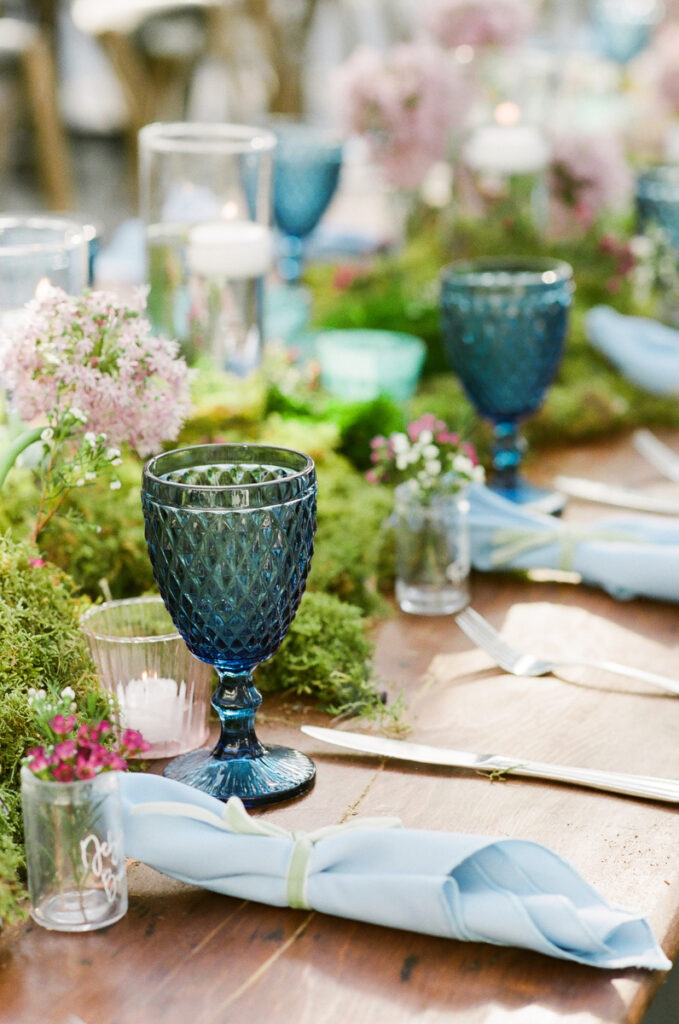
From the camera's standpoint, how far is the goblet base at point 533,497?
1386 millimetres

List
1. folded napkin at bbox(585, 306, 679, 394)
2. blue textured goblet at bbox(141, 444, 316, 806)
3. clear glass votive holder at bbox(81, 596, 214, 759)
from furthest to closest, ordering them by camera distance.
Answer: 1. folded napkin at bbox(585, 306, 679, 394)
2. clear glass votive holder at bbox(81, 596, 214, 759)
3. blue textured goblet at bbox(141, 444, 316, 806)

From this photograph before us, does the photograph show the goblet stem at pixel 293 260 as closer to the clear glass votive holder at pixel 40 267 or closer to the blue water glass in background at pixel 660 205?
the blue water glass in background at pixel 660 205

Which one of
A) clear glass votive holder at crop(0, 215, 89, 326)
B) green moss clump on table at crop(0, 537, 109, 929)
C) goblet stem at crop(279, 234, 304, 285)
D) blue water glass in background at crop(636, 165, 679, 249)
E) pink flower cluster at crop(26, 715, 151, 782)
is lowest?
green moss clump on table at crop(0, 537, 109, 929)

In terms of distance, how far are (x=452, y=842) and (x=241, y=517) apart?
0.70ft

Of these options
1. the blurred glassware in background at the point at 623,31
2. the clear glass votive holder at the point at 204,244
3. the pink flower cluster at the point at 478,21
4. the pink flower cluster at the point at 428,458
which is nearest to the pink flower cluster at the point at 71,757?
the pink flower cluster at the point at 428,458

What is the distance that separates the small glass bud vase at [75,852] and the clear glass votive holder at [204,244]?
72cm

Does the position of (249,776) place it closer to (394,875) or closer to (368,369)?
(394,875)

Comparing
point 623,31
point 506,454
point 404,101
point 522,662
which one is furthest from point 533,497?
point 623,31

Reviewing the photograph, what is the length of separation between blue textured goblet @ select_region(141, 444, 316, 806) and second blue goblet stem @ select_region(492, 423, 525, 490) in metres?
0.59

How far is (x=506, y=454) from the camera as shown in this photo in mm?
1443

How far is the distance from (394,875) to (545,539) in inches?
22.9

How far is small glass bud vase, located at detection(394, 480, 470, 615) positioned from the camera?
117cm

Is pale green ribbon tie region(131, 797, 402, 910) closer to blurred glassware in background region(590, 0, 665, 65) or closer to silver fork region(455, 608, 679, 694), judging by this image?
silver fork region(455, 608, 679, 694)

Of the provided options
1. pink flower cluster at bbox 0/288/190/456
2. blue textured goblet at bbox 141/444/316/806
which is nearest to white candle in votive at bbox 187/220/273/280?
pink flower cluster at bbox 0/288/190/456
